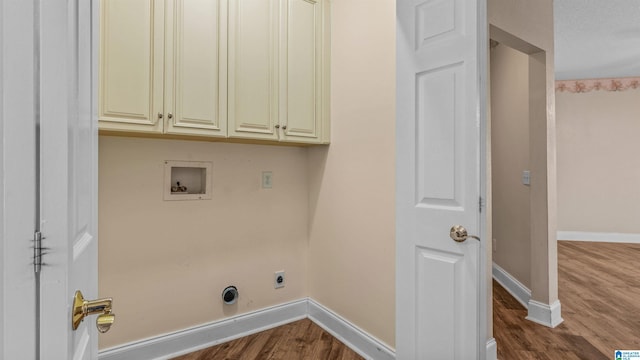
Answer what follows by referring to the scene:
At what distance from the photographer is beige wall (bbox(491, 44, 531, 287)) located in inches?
110

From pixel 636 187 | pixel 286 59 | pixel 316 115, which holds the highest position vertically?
pixel 286 59

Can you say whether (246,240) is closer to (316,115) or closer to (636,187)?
(316,115)

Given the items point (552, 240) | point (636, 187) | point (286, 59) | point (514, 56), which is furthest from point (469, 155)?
point (636, 187)

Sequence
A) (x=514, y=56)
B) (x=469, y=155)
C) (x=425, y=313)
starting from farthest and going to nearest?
(x=514, y=56) → (x=425, y=313) → (x=469, y=155)

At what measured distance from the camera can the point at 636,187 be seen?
16.1 feet

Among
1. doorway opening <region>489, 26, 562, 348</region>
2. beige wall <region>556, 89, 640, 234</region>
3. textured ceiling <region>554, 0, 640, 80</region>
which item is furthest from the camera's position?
beige wall <region>556, 89, 640, 234</region>

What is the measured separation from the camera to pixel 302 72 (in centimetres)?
212

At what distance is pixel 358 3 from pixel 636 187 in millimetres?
5649

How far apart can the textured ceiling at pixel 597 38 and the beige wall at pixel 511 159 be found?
65 centimetres

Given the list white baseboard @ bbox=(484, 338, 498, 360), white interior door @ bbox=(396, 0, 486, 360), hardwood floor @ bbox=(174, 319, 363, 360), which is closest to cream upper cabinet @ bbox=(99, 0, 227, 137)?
white interior door @ bbox=(396, 0, 486, 360)

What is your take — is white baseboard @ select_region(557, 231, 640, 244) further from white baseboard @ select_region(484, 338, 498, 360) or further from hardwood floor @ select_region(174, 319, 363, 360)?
Answer: hardwood floor @ select_region(174, 319, 363, 360)

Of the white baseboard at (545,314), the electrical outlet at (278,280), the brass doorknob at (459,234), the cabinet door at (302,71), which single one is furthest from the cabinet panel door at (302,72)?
the white baseboard at (545,314)

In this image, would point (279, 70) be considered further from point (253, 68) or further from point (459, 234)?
point (459, 234)

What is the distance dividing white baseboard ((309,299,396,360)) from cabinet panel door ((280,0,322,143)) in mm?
1231
